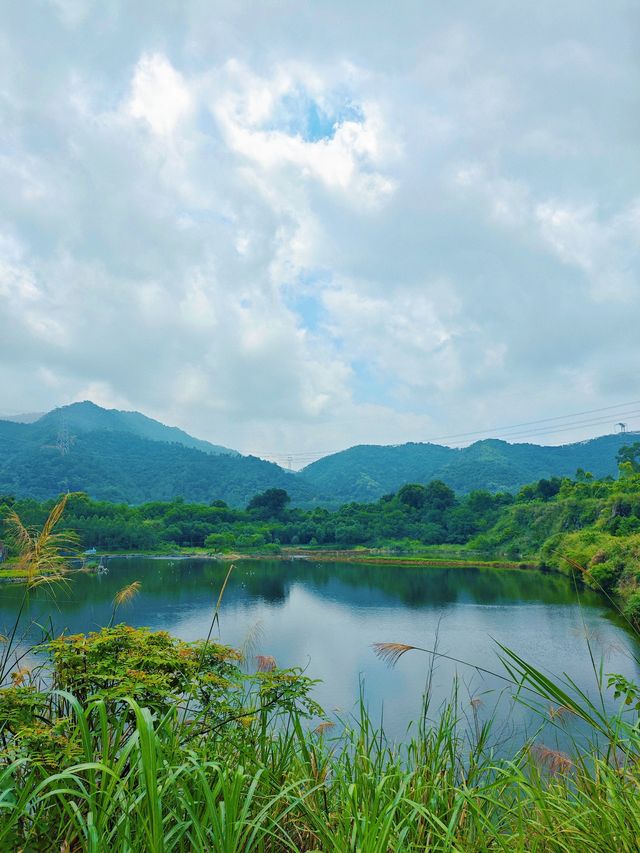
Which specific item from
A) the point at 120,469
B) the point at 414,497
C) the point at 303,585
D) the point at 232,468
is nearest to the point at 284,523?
the point at 414,497

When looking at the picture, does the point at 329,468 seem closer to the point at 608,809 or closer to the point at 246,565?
the point at 246,565

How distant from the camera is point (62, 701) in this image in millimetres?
2279

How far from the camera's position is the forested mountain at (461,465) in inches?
3656

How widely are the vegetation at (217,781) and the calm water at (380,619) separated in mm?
754

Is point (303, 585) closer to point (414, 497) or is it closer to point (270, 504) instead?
point (414, 497)

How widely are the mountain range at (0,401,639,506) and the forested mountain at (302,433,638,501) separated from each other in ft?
0.66

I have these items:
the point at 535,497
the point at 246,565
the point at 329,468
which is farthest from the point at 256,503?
the point at 329,468

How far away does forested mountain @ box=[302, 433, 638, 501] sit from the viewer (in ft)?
305

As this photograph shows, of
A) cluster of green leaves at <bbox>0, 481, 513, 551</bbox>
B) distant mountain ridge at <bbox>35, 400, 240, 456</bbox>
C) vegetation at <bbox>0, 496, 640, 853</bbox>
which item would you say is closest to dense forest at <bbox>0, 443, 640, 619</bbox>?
cluster of green leaves at <bbox>0, 481, 513, 551</bbox>

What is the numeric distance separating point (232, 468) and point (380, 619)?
8441 centimetres

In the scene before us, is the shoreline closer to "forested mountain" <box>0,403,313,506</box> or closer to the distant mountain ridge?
"forested mountain" <box>0,403,313,506</box>

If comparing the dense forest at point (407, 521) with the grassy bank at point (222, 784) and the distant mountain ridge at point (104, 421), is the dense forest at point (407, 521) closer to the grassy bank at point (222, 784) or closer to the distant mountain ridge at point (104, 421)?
the grassy bank at point (222, 784)

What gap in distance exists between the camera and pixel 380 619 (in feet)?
67.5

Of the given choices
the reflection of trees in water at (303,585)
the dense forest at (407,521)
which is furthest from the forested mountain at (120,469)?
the reflection of trees in water at (303,585)
